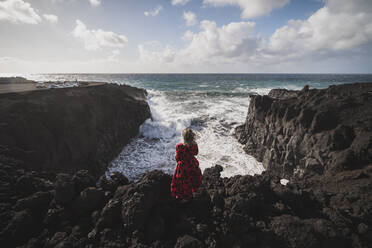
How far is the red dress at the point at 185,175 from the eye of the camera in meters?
3.36

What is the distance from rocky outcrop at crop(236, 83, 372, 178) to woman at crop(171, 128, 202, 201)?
465cm

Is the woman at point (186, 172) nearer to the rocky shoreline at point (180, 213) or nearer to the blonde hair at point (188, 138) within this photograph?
the blonde hair at point (188, 138)

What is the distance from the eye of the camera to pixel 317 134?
6.80 metres

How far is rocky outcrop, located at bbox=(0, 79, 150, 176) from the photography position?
22.7 ft

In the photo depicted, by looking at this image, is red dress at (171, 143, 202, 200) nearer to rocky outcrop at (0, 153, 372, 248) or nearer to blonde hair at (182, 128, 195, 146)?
blonde hair at (182, 128, 195, 146)

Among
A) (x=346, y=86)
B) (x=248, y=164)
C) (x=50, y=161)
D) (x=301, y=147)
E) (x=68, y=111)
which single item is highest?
(x=346, y=86)

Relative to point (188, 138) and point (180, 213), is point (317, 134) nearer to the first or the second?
point (188, 138)

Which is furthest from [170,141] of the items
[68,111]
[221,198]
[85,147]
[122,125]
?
[221,198]

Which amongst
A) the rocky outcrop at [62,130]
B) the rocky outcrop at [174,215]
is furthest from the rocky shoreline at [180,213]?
the rocky outcrop at [62,130]

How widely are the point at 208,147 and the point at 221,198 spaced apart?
27.1 ft

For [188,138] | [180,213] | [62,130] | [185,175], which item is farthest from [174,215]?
[62,130]

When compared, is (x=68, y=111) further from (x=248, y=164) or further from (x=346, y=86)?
(x=346, y=86)

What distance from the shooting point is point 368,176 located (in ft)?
13.8

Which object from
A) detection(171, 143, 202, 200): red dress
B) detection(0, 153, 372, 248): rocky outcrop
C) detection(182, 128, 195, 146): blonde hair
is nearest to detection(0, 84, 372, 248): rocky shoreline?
detection(0, 153, 372, 248): rocky outcrop
